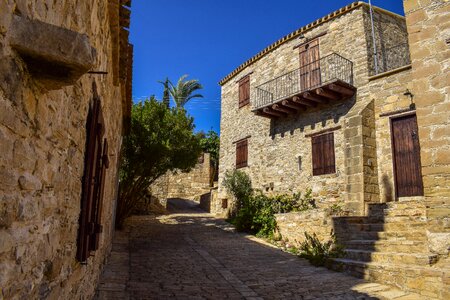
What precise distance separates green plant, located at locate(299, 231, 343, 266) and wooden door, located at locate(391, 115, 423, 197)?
3215mm

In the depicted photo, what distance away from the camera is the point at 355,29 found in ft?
38.9

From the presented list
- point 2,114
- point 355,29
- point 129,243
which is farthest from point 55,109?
point 355,29

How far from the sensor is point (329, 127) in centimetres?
1201

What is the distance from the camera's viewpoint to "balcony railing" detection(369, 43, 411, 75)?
11.5 meters

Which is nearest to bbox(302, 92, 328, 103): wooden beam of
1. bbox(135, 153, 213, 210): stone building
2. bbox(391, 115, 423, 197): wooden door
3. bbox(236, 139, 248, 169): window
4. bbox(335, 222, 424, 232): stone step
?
bbox(391, 115, 423, 197): wooden door

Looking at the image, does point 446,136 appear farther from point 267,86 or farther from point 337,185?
point 267,86

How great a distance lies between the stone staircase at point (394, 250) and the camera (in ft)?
17.7

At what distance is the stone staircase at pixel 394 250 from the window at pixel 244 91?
8871mm

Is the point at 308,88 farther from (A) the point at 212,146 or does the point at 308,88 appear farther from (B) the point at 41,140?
(A) the point at 212,146

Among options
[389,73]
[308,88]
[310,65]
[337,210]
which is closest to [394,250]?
[337,210]

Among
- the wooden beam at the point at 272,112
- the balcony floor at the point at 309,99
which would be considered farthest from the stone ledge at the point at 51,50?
the wooden beam at the point at 272,112

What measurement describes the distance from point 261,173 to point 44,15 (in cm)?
1375

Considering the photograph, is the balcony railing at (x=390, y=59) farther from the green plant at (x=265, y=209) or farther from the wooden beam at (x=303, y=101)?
the green plant at (x=265, y=209)

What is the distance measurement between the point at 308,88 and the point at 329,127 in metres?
1.62
